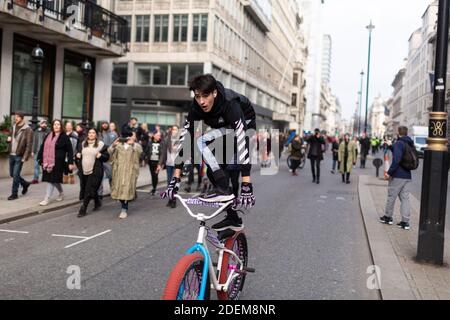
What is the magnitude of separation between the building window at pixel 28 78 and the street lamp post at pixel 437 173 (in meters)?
14.4

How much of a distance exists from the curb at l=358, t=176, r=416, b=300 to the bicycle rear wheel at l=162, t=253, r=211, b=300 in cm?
223

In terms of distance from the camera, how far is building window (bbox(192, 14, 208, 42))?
3903 centimetres

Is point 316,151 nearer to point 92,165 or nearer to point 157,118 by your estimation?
point 92,165

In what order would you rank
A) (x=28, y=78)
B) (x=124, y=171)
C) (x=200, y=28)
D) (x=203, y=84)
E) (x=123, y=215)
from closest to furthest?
(x=203, y=84) < (x=123, y=215) < (x=124, y=171) < (x=28, y=78) < (x=200, y=28)

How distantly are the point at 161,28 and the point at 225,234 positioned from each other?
38.1m

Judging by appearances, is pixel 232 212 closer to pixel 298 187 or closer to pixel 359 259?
pixel 359 259

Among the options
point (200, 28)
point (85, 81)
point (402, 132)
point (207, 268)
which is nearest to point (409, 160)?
point (402, 132)

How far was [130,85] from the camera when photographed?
40.8 meters

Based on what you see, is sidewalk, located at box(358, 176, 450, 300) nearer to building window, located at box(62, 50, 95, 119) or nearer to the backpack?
the backpack

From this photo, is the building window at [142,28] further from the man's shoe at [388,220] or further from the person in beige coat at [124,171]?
the man's shoe at [388,220]

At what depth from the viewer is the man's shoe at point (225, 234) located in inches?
174

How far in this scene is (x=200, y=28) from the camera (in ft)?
128

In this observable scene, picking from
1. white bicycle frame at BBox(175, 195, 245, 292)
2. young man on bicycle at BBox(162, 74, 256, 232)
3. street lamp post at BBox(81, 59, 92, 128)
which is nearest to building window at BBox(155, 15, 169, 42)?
street lamp post at BBox(81, 59, 92, 128)

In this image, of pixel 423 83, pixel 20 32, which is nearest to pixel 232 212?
pixel 20 32
